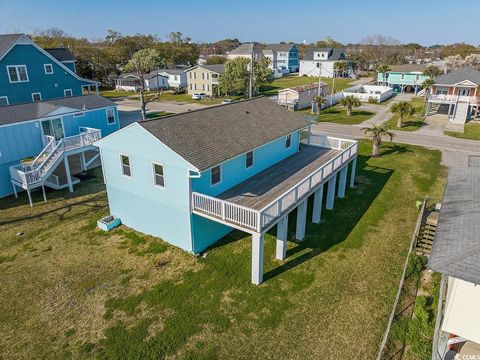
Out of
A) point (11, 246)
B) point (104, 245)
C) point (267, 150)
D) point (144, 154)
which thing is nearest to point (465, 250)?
point (267, 150)

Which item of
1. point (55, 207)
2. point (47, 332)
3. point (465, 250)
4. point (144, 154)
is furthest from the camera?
point (55, 207)

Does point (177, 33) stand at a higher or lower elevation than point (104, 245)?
higher

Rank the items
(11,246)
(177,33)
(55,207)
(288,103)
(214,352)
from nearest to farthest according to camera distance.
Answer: (214,352)
(11,246)
(55,207)
(288,103)
(177,33)

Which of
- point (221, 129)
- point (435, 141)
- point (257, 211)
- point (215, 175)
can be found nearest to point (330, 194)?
point (221, 129)

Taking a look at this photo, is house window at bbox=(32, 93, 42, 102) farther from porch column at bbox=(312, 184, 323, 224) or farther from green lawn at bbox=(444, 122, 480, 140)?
green lawn at bbox=(444, 122, 480, 140)

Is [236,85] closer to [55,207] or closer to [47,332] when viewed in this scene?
[55,207]

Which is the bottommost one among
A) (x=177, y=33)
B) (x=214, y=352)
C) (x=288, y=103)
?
(x=214, y=352)

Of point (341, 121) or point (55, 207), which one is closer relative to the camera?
point (55, 207)

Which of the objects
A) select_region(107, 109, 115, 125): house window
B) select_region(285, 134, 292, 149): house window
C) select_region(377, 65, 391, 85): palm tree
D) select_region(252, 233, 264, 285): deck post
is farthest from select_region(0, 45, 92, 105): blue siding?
select_region(377, 65, 391, 85): palm tree
